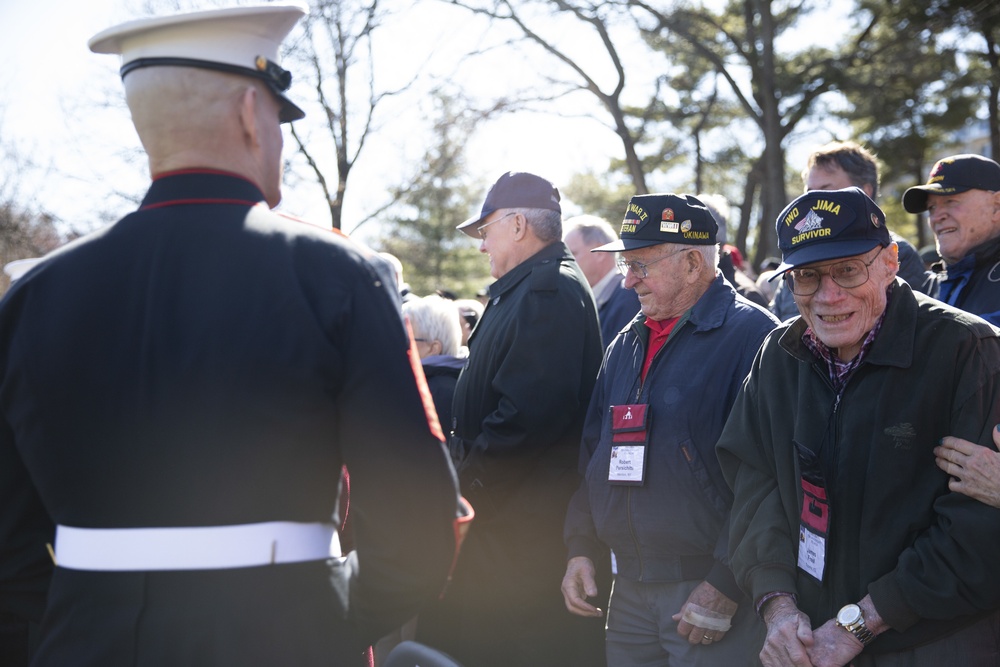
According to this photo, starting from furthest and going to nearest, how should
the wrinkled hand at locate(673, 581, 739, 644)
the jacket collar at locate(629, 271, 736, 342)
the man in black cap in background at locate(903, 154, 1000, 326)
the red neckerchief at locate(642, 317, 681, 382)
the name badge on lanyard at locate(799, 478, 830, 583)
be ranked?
the man in black cap in background at locate(903, 154, 1000, 326), the red neckerchief at locate(642, 317, 681, 382), the jacket collar at locate(629, 271, 736, 342), the wrinkled hand at locate(673, 581, 739, 644), the name badge on lanyard at locate(799, 478, 830, 583)

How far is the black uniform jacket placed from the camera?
1.66 m

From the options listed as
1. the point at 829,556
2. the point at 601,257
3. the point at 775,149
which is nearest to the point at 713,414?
the point at 829,556

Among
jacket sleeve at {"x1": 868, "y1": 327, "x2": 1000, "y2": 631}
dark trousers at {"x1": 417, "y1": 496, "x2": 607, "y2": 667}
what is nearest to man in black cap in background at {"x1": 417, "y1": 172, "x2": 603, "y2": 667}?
dark trousers at {"x1": 417, "y1": 496, "x2": 607, "y2": 667}

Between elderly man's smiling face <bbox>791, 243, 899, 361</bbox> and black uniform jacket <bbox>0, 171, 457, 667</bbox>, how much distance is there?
1.37 m

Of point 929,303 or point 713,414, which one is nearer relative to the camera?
point 929,303

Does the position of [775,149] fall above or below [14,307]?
above

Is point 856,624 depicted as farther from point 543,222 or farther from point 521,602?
point 543,222

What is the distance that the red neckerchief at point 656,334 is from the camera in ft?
11.6

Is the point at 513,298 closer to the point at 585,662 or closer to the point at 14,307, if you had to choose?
the point at 585,662

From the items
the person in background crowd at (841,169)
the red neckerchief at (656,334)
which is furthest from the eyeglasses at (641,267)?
the person in background crowd at (841,169)

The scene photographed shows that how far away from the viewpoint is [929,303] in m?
2.56

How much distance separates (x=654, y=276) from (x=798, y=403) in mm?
1025

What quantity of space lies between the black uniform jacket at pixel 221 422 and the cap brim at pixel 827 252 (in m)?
1.34

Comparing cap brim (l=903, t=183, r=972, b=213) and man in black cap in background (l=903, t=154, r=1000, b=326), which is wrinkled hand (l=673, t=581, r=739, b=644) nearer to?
man in black cap in background (l=903, t=154, r=1000, b=326)
